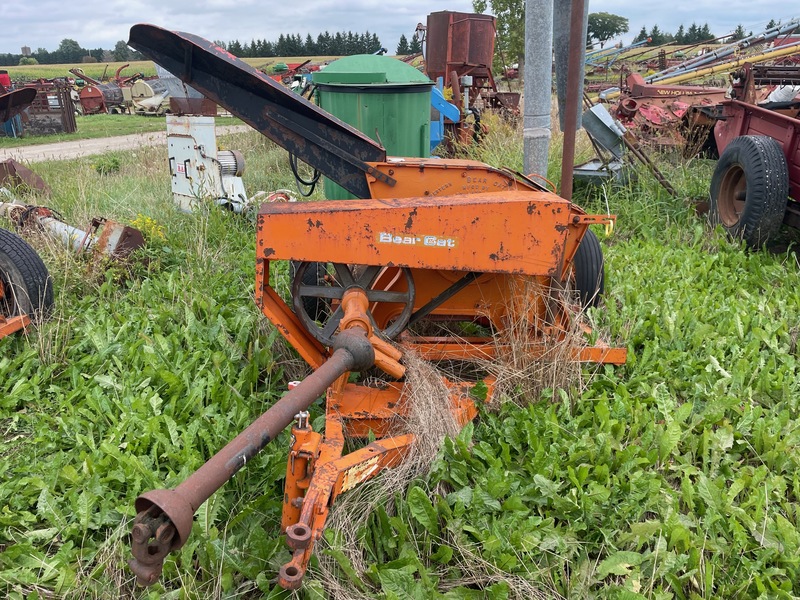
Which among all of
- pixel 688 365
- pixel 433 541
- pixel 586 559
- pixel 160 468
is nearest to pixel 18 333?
pixel 160 468

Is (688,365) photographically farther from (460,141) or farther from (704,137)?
(460,141)

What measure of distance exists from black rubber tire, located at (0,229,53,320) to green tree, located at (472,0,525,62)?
2149 cm

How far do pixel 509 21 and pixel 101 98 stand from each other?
15244 mm

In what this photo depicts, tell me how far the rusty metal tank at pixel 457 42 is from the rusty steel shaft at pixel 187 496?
10.6 metres

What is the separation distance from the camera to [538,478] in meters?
2.63

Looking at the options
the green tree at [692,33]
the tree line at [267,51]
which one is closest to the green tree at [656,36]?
the green tree at [692,33]

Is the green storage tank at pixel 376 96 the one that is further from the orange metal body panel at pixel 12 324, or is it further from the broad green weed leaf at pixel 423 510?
the broad green weed leaf at pixel 423 510

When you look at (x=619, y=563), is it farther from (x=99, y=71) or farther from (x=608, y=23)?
(x=608, y=23)

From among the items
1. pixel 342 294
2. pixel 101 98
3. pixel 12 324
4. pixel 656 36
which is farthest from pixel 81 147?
pixel 656 36

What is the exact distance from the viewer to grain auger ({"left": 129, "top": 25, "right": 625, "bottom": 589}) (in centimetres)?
220

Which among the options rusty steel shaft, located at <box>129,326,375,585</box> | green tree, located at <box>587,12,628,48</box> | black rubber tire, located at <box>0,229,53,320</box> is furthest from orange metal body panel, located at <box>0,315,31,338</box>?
green tree, located at <box>587,12,628,48</box>

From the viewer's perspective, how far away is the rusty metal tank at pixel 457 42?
11.5 meters

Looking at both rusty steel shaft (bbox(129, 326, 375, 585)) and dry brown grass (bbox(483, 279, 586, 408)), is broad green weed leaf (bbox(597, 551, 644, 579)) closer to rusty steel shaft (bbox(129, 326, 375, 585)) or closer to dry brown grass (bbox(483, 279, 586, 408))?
dry brown grass (bbox(483, 279, 586, 408))

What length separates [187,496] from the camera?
1.60 metres
